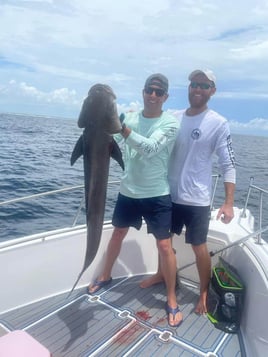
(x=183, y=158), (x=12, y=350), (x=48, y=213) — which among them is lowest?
(x=48, y=213)

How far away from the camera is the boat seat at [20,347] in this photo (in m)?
2.40

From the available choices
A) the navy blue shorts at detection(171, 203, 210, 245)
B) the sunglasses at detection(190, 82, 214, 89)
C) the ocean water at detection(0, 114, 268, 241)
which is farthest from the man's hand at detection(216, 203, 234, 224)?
the ocean water at detection(0, 114, 268, 241)

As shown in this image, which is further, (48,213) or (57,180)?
(57,180)

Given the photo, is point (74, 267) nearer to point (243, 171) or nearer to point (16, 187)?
point (16, 187)

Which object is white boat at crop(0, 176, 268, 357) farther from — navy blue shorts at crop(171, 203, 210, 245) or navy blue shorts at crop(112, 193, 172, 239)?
navy blue shorts at crop(112, 193, 172, 239)

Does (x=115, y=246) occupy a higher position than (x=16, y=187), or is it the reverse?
(x=115, y=246)

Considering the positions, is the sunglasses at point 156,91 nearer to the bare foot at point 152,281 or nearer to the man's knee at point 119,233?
the man's knee at point 119,233

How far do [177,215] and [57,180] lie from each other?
451 inches

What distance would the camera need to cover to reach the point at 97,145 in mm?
2850

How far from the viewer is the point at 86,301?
4.30 meters

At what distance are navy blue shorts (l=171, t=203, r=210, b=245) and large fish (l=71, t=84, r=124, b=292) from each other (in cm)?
117

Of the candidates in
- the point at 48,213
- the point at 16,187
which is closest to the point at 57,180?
the point at 16,187

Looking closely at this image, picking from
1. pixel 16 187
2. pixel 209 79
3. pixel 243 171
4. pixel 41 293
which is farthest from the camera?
pixel 243 171

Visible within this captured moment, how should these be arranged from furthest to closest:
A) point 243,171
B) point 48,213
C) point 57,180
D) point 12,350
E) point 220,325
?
point 243,171 < point 57,180 < point 48,213 < point 220,325 < point 12,350
